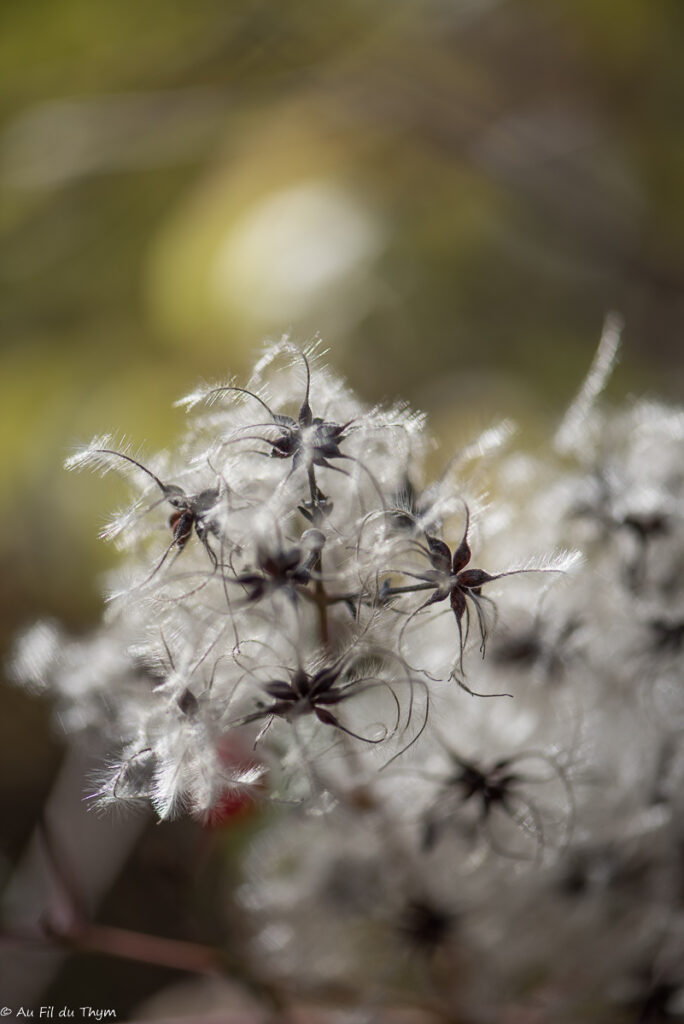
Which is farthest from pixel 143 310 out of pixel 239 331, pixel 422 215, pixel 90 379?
pixel 422 215

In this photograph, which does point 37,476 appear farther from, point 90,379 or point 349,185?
point 349,185

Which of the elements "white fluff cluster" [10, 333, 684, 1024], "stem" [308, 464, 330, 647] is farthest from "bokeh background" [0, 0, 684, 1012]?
"stem" [308, 464, 330, 647]

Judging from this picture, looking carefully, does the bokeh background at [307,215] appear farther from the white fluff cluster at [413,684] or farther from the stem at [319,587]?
the stem at [319,587]

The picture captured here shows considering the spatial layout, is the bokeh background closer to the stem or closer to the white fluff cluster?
the white fluff cluster

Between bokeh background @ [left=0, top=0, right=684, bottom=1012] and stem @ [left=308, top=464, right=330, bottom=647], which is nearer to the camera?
stem @ [left=308, top=464, right=330, bottom=647]

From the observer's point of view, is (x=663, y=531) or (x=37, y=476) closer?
(x=663, y=531)

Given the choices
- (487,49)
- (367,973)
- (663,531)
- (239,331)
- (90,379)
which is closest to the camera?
(663,531)
